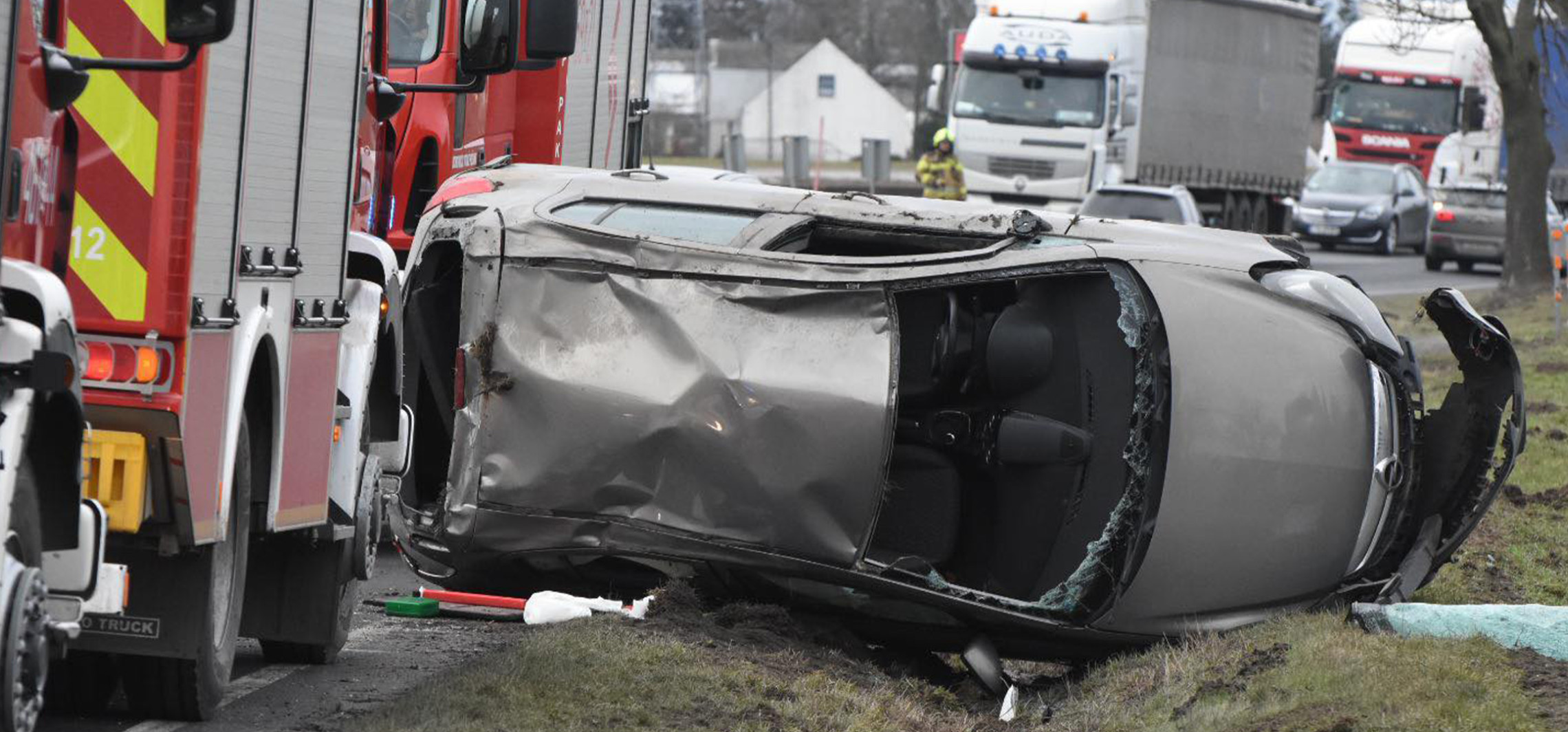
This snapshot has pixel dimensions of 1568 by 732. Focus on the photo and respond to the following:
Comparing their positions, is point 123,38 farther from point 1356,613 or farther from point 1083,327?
point 1356,613

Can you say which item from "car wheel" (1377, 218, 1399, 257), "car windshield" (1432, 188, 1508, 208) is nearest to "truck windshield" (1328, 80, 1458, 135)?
"car wheel" (1377, 218, 1399, 257)

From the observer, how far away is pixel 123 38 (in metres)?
5.41

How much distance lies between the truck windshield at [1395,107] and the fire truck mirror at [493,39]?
133 feet

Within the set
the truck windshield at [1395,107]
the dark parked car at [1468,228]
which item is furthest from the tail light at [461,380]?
the truck windshield at [1395,107]

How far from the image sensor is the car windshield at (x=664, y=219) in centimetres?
782

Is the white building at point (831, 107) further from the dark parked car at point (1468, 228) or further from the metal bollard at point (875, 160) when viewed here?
the metal bollard at point (875, 160)

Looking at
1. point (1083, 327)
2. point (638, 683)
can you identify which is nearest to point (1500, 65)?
point (1083, 327)

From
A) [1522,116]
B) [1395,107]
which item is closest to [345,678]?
[1522,116]

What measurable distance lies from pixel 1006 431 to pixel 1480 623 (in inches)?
63.4

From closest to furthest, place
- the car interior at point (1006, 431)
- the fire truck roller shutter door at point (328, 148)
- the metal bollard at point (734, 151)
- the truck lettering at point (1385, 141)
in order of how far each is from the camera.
A: the fire truck roller shutter door at point (328, 148) < the car interior at point (1006, 431) < the metal bollard at point (734, 151) < the truck lettering at point (1385, 141)

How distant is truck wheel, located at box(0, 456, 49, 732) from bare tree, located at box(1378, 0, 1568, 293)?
894 inches

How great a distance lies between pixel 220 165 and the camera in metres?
5.79

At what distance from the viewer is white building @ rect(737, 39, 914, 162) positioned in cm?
9350

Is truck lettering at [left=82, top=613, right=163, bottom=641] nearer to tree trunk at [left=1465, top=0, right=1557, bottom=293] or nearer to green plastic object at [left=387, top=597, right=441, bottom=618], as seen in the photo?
green plastic object at [left=387, top=597, right=441, bottom=618]
